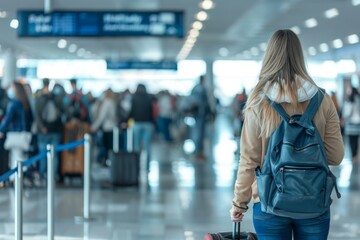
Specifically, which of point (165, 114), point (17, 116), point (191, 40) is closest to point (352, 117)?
point (165, 114)

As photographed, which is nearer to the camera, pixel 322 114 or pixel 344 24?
pixel 322 114

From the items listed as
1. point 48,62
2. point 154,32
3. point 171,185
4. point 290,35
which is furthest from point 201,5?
point 48,62

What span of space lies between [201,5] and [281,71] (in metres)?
18.6

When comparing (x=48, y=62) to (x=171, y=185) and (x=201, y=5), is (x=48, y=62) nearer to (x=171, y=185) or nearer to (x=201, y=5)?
(x=201, y=5)

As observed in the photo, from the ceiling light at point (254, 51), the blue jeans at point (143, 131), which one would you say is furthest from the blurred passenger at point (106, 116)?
the ceiling light at point (254, 51)

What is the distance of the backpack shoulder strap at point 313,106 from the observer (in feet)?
12.9

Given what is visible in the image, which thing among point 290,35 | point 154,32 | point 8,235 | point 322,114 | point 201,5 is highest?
point 201,5

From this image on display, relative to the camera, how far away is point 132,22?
1570 centimetres

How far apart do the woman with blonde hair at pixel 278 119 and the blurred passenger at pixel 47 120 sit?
9.45 meters

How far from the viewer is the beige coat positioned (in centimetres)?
399

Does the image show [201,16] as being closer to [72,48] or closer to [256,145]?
[72,48]

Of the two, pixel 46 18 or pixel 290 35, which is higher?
pixel 46 18

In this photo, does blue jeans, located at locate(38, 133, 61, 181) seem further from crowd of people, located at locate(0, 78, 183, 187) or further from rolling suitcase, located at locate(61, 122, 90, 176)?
rolling suitcase, located at locate(61, 122, 90, 176)

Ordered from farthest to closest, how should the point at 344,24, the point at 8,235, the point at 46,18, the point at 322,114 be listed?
the point at 344,24
the point at 46,18
the point at 8,235
the point at 322,114
